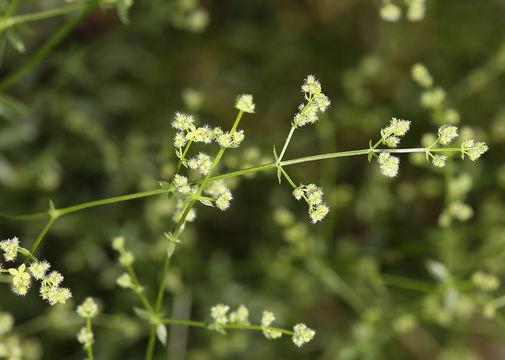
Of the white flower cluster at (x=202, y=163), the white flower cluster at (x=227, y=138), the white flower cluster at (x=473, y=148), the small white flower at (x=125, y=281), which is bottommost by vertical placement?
the small white flower at (x=125, y=281)

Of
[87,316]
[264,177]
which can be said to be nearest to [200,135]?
[87,316]

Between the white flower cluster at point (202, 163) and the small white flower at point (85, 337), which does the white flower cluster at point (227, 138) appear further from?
the small white flower at point (85, 337)

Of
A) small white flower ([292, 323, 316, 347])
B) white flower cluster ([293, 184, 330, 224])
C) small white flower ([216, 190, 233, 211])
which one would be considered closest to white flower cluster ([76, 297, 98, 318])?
small white flower ([216, 190, 233, 211])

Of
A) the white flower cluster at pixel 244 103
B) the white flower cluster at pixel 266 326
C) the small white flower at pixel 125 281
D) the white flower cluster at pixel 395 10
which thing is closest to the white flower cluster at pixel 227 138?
the white flower cluster at pixel 244 103

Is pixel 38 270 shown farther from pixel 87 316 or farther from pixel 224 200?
pixel 224 200

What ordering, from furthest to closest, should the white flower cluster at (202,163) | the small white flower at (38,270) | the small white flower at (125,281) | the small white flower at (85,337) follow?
the small white flower at (125,281) < the small white flower at (85,337) < the white flower cluster at (202,163) < the small white flower at (38,270)

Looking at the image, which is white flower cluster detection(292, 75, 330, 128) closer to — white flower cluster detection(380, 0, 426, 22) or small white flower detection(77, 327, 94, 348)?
white flower cluster detection(380, 0, 426, 22)

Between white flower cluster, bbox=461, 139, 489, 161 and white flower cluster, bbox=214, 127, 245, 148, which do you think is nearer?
white flower cluster, bbox=214, 127, 245, 148

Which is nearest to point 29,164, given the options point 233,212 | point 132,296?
point 132,296

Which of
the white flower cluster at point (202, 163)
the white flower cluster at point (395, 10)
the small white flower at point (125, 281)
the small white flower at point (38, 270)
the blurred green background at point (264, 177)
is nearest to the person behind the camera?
the small white flower at point (38, 270)
